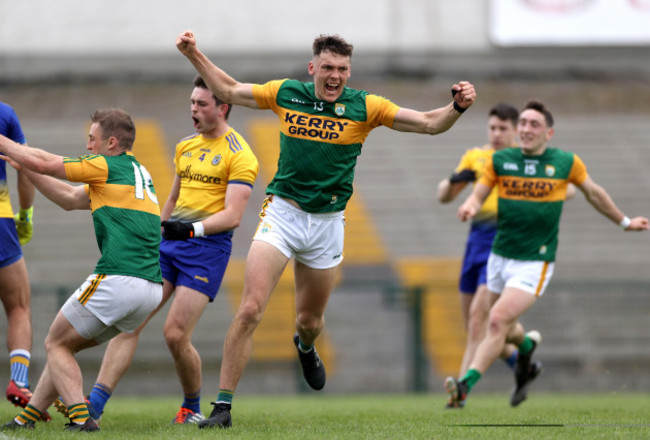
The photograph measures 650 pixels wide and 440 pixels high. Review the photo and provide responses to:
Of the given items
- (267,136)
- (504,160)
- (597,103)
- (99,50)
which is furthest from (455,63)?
(504,160)

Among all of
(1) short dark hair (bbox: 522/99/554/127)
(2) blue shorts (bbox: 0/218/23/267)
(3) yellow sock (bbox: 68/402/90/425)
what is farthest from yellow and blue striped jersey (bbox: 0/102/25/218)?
(1) short dark hair (bbox: 522/99/554/127)

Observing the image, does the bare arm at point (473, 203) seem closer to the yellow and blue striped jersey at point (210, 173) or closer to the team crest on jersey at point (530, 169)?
the team crest on jersey at point (530, 169)

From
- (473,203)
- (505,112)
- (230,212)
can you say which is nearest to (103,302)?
(230,212)

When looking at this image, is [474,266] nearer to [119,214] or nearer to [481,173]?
[481,173]

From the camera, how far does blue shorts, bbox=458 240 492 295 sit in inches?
367

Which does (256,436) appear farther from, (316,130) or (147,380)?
(147,380)

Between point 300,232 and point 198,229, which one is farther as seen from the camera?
point 198,229

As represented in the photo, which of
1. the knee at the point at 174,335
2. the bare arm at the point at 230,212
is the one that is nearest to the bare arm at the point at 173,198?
the bare arm at the point at 230,212

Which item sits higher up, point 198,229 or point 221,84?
point 221,84

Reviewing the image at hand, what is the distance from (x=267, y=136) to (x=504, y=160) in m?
11.6

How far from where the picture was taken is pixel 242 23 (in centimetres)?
2105

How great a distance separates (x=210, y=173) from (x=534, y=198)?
2.91 m

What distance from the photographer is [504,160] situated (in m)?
8.51

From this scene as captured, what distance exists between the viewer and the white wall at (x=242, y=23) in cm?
2098
